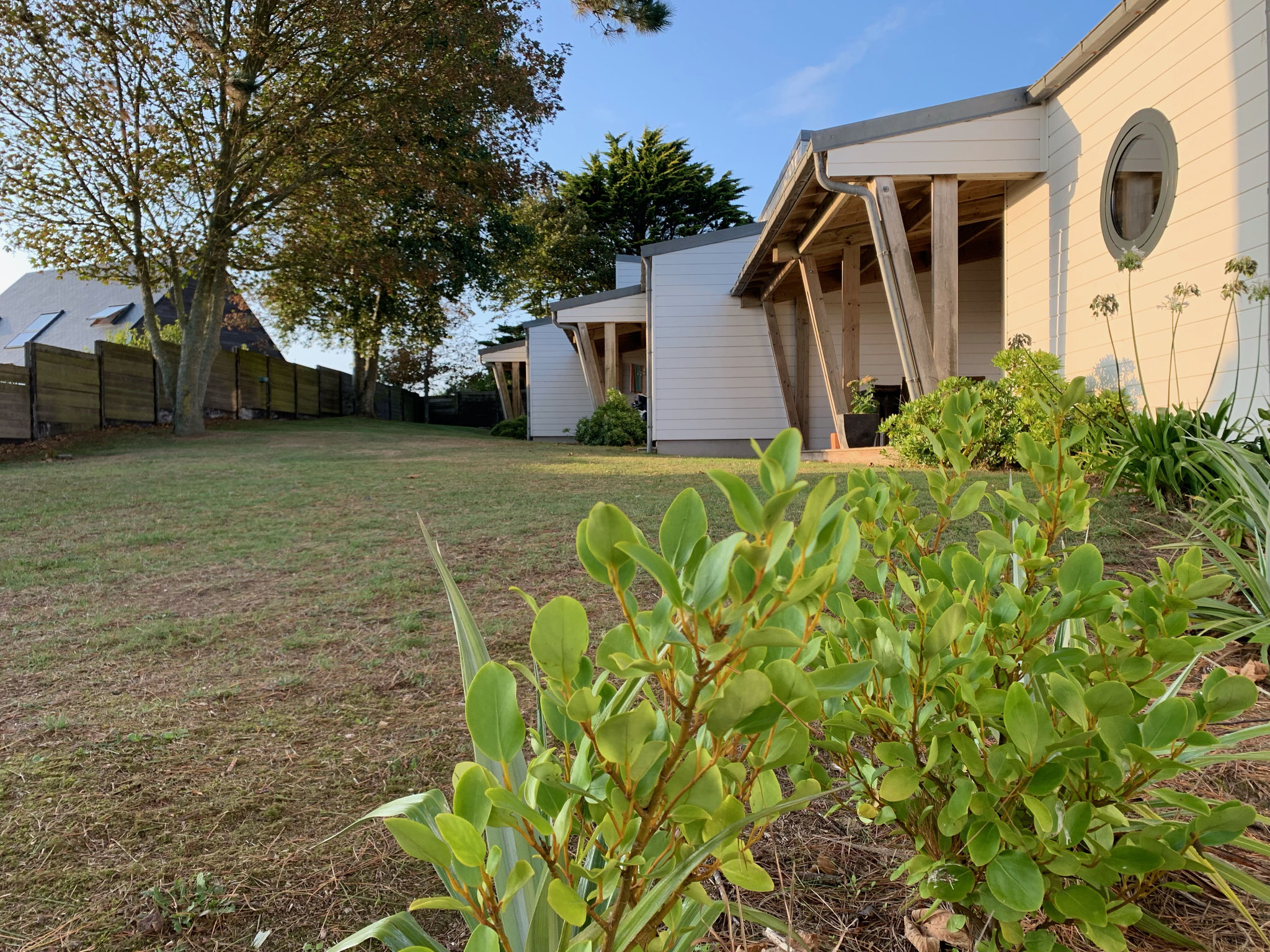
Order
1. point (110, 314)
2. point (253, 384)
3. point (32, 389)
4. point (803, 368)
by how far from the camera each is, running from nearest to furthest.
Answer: point (32, 389), point (803, 368), point (253, 384), point (110, 314)

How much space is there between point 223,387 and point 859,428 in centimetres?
1310

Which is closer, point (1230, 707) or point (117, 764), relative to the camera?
point (1230, 707)

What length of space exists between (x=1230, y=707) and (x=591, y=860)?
25.4 inches

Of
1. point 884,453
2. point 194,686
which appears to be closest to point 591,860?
point 194,686

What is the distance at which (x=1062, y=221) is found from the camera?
5844mm

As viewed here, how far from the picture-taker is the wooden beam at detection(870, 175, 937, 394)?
6008mm

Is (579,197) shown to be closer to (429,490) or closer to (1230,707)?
(429,490)

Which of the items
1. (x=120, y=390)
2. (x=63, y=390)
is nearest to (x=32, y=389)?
(x=63, y=390)

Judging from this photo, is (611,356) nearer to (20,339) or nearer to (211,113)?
(211,113)

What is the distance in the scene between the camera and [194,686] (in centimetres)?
197

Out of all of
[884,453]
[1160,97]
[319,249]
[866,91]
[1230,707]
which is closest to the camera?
[1230,707]

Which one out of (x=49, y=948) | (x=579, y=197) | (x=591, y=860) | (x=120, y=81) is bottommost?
(x=49, y=948)

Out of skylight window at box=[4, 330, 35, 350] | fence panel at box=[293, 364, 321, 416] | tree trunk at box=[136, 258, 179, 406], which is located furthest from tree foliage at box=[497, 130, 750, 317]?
skylight window at box=[4, 330, 35, 350]

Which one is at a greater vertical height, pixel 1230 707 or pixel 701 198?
pixel 701 198
